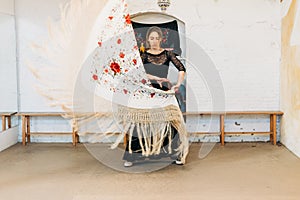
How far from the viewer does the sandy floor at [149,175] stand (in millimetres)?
3148

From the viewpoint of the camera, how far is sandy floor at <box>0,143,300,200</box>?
3.15 metres

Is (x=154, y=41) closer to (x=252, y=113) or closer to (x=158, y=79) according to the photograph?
(x=158, y=79)

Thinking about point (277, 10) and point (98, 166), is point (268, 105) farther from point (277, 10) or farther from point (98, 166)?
point (98, 166)

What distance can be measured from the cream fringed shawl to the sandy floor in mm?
362

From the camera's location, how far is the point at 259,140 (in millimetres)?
5234

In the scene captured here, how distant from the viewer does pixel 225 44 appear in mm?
5129

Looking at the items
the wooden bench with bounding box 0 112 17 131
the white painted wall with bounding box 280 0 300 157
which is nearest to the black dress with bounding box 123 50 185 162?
the white painted wall with bounding box 280 0 300 157

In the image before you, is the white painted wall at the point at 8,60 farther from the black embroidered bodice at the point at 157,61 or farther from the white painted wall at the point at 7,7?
the black embroidered bodice at the point at 157,61

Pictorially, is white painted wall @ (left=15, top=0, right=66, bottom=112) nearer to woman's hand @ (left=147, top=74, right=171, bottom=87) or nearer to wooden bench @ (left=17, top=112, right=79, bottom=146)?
wooden bench @ (left=17, top=112, right=79, bottom=146)

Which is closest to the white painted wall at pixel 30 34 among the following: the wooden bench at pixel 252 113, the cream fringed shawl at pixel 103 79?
the cream fringed shawl at pixel 103 79

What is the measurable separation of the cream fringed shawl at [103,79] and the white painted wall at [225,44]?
1509 millimetres

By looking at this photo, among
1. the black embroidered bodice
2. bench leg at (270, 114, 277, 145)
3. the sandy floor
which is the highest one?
the black embroidered bodice

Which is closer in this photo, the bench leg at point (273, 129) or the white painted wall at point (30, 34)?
the bench leg at point (273, 129)

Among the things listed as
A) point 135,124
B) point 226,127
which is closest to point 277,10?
point 226,127
